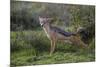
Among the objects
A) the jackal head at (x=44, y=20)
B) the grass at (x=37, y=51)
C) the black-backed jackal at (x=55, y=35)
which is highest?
the jackal head at (x=44, y=20)

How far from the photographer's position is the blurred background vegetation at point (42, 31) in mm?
2205

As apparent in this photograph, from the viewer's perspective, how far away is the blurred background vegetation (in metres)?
2.21

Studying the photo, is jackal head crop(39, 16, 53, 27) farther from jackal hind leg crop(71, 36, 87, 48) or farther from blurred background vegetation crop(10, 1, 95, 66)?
jackal hind leg crop(71, 36, 87, 48)

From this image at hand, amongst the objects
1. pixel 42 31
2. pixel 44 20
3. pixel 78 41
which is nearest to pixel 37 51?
pixel 42 31

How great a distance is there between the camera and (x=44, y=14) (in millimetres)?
2312

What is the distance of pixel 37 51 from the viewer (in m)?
2.29

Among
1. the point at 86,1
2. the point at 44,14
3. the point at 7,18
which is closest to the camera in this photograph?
the point at 7,18

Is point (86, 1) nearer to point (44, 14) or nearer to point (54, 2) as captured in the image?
point (54, 2)

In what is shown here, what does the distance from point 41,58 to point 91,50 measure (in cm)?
73

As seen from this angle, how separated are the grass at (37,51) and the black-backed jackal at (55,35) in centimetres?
6

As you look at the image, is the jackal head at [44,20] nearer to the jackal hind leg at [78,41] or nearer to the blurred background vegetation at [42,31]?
the blurred background vegetation at [42,31]

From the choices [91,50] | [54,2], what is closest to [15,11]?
[54,2]

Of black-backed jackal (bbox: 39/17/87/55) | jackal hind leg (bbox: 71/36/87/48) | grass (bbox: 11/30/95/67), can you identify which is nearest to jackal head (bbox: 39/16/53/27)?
black-backed jackal (bbox: 39/17/87/55)

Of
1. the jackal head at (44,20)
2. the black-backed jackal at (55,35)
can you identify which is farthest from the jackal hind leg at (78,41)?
the jackal head at (44,20)
